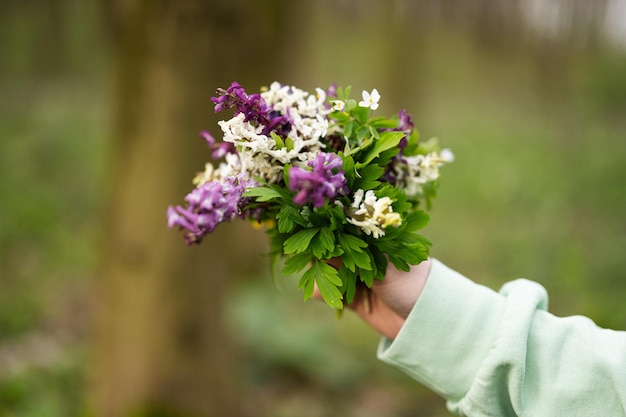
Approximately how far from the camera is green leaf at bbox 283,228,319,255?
4.20 feet

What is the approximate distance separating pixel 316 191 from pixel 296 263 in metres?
0.23

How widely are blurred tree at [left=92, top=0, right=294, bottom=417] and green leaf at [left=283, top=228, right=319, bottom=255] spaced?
198 centimetres

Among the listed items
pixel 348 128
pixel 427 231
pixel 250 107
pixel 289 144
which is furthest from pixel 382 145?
pixel 427 231

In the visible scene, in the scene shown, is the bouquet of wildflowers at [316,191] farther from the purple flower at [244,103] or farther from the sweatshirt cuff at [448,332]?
the sweatshirt cuff at [448,332]

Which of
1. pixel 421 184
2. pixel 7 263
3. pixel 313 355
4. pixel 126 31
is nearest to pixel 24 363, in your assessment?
pixel 7 263

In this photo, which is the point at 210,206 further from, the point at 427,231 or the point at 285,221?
the point at 427,231

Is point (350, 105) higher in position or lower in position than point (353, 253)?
higher

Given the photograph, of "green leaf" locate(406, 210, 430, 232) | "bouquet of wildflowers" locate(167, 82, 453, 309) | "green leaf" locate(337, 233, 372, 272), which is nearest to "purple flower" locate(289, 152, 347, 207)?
"bouquet of wildflowers" locate(167, 82, 453, 309)

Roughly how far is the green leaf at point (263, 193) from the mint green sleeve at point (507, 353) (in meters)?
0.46

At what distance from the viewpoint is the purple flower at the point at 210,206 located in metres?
1.26

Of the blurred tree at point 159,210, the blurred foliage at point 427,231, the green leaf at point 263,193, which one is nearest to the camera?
the green leaf at point 263,193

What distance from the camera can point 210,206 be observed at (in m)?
1.25

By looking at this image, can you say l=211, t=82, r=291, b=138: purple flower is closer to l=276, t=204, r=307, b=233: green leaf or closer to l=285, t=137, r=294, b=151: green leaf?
l=285, t=137, r=294, b=151: green leaf

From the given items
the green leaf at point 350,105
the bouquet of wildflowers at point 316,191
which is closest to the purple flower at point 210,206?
the bouquet of wildflowers at point 316,191
